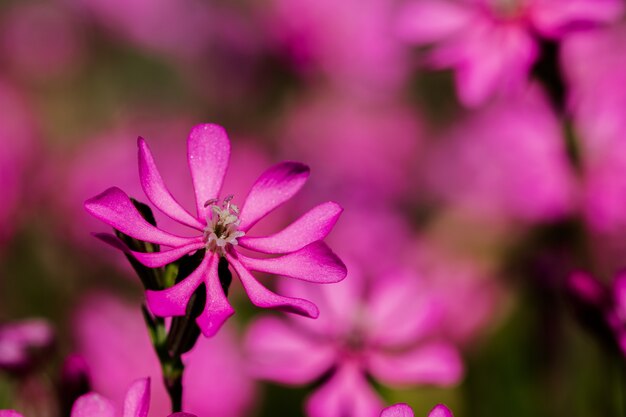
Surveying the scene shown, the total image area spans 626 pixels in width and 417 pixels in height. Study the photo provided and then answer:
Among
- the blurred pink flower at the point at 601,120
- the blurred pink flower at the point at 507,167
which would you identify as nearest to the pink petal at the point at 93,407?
the blurred pink flower at the point at 601,120

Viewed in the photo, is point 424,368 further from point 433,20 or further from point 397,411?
point 433,20

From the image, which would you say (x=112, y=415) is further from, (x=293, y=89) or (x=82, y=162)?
(x=293, y=89)

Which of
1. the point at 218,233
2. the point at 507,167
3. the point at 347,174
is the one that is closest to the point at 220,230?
the point at 218,233

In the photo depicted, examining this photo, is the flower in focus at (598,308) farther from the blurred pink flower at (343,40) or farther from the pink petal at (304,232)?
the blurred pink flower at (343,40)

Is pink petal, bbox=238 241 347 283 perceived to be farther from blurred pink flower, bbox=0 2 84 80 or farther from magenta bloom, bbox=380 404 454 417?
blurred pink flower, bbox=0 2 84 80

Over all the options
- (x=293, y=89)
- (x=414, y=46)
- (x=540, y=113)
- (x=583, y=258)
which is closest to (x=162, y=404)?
(x=583, y=258)

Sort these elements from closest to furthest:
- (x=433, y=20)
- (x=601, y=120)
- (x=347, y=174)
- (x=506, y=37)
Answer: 1. (x=506, y=37)
2. (x=433, y=20)
3. (x=601, y=120)
4. (x=347, y=174)

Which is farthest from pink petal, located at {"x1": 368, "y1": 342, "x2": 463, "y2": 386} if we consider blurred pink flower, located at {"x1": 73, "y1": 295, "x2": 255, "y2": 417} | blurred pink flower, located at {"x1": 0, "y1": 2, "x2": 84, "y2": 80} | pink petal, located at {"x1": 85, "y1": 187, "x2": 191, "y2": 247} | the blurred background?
blurred pink flower, located at {"x1": 0, "y1": 2, "x2": 84, "y2": 80}
